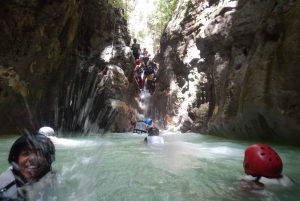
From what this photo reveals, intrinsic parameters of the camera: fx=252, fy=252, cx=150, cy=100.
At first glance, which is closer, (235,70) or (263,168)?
(263,168)

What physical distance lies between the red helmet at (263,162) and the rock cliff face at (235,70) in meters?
3.49

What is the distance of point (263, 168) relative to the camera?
3018 millimetres

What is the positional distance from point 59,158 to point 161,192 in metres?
2.95

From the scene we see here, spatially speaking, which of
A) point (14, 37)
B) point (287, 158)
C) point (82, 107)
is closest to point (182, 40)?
point (82, 107)

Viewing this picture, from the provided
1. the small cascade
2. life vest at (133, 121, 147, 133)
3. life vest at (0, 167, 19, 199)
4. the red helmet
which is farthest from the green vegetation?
life vest at (0, 167, 19, 199)

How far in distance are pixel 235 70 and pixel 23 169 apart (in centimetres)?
775

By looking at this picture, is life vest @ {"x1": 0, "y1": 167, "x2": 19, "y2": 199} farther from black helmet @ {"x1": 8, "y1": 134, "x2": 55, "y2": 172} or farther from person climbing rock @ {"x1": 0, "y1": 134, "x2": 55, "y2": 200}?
black helmet @ {"x1": 8, "y1": 134, "x2": 55, "y2": 172}

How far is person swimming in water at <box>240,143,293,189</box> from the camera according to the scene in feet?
9.88

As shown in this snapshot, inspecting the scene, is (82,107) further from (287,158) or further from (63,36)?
(287,158)

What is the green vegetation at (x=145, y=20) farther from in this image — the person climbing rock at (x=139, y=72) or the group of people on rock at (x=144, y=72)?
the person climbing rock at (x=139, y=72)

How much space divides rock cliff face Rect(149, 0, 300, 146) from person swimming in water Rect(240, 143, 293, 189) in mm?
3462

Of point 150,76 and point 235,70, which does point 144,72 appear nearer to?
point 150,76

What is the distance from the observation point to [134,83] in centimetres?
1645

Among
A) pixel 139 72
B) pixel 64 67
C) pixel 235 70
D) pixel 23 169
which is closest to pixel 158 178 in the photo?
pixel 23 169
